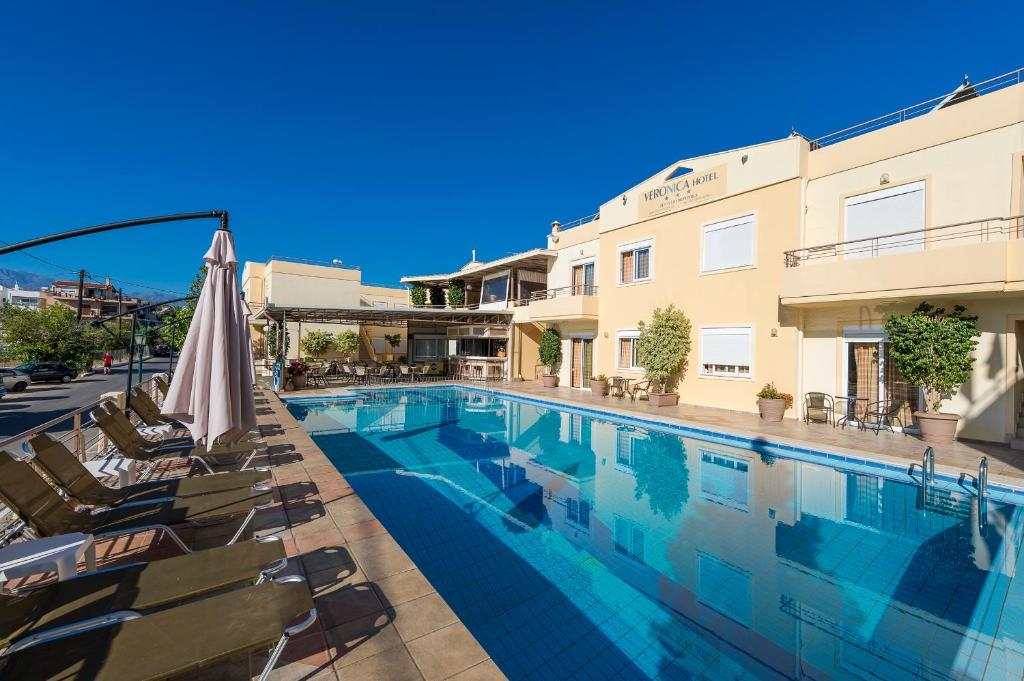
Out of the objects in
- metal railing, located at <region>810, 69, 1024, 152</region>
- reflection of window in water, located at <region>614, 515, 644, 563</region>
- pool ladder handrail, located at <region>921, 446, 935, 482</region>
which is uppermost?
metal railing, located at <region>810, 69, 1024, 152</region>

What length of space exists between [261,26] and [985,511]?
2359cm

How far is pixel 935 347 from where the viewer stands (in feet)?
32.1

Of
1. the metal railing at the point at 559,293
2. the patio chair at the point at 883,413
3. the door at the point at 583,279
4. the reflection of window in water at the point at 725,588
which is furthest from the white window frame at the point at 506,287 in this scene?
the reflection of window in water at the point at 725,588

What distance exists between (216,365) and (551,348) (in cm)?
1786

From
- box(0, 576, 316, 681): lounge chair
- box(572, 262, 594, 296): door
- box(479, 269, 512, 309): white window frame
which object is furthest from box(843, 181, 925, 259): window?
box(479, 269, 512, 309): white window frame

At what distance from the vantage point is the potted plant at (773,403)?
41.9ft

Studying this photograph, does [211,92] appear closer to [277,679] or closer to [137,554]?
[137,554]

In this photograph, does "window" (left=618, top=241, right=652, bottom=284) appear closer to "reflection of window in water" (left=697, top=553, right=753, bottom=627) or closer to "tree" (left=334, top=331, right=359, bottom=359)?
"reflection of window in water" (left=697, top=553, right=753, bottom=627)

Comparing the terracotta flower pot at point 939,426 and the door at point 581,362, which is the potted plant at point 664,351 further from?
the terracotta flower pot at point 939,426

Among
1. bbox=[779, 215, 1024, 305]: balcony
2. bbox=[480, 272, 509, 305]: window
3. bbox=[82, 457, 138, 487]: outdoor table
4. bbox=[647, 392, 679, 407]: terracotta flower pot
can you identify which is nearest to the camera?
bbox=[82, 457, 138, 487]: outdoor table

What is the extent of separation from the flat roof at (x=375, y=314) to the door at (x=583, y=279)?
12.4 feet

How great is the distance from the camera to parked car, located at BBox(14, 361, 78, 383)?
26.0 metres

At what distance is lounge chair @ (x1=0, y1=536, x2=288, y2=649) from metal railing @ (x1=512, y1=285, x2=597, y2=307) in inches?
710

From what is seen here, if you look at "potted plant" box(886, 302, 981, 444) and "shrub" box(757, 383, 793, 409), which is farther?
"shrub" box(757, 383, 793, 409)
